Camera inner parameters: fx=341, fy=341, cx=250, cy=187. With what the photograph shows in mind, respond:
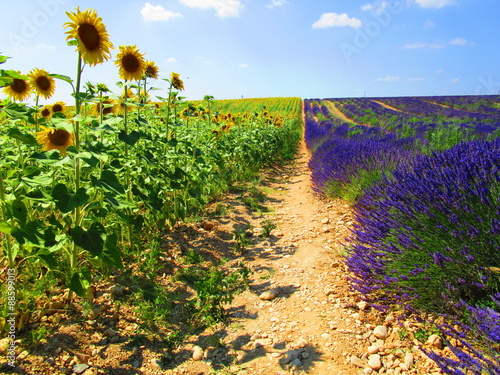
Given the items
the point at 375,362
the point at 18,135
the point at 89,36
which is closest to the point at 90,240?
the point at 18,135

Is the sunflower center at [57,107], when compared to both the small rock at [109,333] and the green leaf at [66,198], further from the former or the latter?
the small rock at [109,333]

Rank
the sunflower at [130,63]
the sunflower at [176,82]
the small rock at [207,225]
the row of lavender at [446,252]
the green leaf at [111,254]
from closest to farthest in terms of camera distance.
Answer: the row of lavender at [446,252]
the green leaf at [111,254]
the sunflower at [130,63]
the sunflower at [176,82]
the small rock at [207,225]

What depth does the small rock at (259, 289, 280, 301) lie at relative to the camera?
259 centimetres

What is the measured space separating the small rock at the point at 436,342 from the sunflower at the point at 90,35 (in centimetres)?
240

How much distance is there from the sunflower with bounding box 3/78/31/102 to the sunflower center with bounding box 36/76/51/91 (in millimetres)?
113

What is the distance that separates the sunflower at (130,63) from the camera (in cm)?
270

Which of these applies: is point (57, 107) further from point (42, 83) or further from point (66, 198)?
point (66, 198)

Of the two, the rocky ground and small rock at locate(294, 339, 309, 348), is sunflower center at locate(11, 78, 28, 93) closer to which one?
the rocky ground

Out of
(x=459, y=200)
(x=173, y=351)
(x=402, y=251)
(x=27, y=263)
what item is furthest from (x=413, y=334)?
(x=27, y=263)

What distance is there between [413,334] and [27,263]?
2.65 meters

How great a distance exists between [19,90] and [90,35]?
1171 mm

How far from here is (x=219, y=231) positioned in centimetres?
394

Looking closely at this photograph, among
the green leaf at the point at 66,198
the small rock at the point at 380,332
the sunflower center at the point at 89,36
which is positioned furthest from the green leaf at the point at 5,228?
the small rock at the point at 380,332

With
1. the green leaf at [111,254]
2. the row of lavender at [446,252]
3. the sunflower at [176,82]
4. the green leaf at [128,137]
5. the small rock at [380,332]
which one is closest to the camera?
the row of lavender at [446,252]
